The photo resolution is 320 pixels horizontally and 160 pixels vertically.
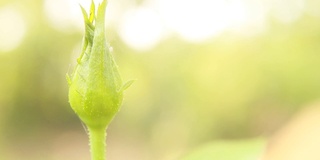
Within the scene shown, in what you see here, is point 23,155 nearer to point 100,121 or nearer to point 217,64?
point 217,64

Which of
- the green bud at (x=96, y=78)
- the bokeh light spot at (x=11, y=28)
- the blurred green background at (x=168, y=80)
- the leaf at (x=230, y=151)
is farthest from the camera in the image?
the bokeh light spot at (x=11, y=28)

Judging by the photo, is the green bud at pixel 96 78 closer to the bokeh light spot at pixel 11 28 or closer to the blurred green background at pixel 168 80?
the blurred green background at pixel 168 80

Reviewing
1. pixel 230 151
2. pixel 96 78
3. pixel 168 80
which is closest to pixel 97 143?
pixel 96 78

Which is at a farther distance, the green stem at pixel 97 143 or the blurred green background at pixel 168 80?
the blurred green background at pixel 168 80

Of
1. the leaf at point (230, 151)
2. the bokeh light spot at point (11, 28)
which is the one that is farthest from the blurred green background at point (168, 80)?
the leaf at point (230, 151)

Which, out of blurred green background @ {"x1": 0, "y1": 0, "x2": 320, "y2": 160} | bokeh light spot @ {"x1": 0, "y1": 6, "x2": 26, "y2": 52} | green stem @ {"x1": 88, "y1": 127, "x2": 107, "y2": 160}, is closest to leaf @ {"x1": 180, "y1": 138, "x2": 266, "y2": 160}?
green stem @ {"x1": 88, "y1": 127, "x2": 107, "y2": 160}

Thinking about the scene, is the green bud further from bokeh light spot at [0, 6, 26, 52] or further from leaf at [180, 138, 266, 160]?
bokeh light spot at [0, 6, 26, 52]

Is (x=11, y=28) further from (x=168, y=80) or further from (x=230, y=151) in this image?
(x=230, y=151)
